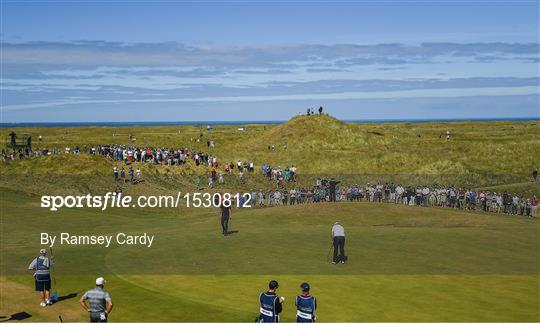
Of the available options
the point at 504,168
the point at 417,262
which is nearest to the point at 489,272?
the point at 417,262

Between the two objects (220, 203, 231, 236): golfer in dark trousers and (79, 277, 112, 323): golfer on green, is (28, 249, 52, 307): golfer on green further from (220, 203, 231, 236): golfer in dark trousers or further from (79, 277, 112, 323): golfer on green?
(220, 203, 231, 236): golfer in dark trousers

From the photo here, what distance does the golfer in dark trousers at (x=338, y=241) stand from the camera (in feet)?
89.0

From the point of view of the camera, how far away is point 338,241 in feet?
90.0

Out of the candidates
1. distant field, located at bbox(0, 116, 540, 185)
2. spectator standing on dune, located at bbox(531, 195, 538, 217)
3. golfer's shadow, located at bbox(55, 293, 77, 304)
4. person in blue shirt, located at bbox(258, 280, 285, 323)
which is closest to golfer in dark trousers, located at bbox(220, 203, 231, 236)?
golfer's shadow, located at bbox(55, 293, 77, 304)

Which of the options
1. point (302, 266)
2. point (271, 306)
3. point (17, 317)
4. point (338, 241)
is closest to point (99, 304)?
point (271, 306)

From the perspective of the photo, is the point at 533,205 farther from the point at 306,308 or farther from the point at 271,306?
the point at 271,306

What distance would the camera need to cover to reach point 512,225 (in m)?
41.1

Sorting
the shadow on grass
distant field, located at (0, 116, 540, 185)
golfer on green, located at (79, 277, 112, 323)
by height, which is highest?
distant field, located at (0, 116, 540, 185)

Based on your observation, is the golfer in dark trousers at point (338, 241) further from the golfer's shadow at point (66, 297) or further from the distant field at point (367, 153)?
the distant field at point (367, 153)

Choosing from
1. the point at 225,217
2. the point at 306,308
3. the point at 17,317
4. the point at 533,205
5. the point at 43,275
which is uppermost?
A: the point at 533,205

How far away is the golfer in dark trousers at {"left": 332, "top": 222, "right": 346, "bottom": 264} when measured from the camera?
27.1 m

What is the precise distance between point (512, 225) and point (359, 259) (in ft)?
57.1

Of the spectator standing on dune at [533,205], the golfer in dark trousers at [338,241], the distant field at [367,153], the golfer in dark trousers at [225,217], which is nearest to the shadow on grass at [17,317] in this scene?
the golfer in dark trousers at [338,241]

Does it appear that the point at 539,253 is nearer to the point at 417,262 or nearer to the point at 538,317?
the point at 417,262
